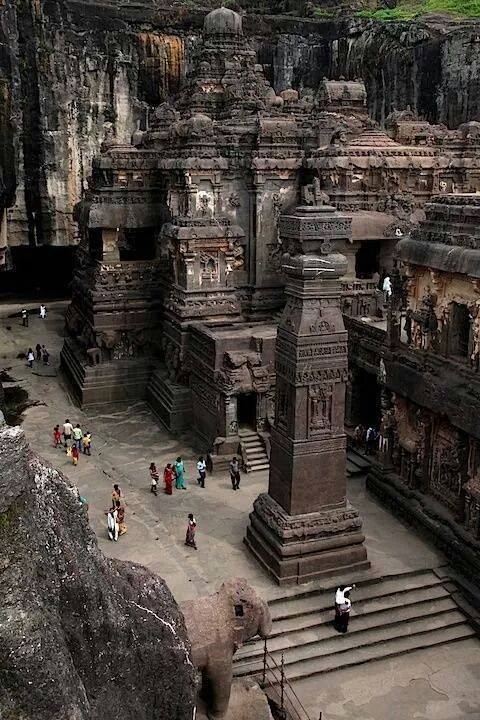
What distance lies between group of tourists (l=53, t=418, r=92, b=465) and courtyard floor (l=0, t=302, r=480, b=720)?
279mm

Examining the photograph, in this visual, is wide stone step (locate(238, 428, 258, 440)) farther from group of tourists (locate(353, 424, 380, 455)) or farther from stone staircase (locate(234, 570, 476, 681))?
stone staircase (locate(234, 570, 476, 681))

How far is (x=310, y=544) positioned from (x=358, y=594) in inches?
49.7

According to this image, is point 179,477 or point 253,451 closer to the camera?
point 179,477

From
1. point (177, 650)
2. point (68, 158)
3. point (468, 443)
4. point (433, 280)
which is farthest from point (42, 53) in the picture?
point (177, 650)

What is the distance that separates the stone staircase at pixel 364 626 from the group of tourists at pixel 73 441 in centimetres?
877

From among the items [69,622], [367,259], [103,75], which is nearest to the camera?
[69,622]

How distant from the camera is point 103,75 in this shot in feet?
121

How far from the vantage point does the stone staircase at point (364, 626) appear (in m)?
12.4

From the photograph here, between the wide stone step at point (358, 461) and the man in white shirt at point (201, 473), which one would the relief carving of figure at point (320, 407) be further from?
the wide stone step at point (358, 461)

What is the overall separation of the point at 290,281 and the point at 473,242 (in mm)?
3795

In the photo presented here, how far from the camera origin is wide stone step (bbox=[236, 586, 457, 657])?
12711 millimetres

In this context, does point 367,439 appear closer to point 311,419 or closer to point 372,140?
point 311,419

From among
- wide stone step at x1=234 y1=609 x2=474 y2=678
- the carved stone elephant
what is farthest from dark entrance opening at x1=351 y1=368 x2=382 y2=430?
the carved stone elephant

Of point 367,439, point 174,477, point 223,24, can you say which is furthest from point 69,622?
point 223,24
